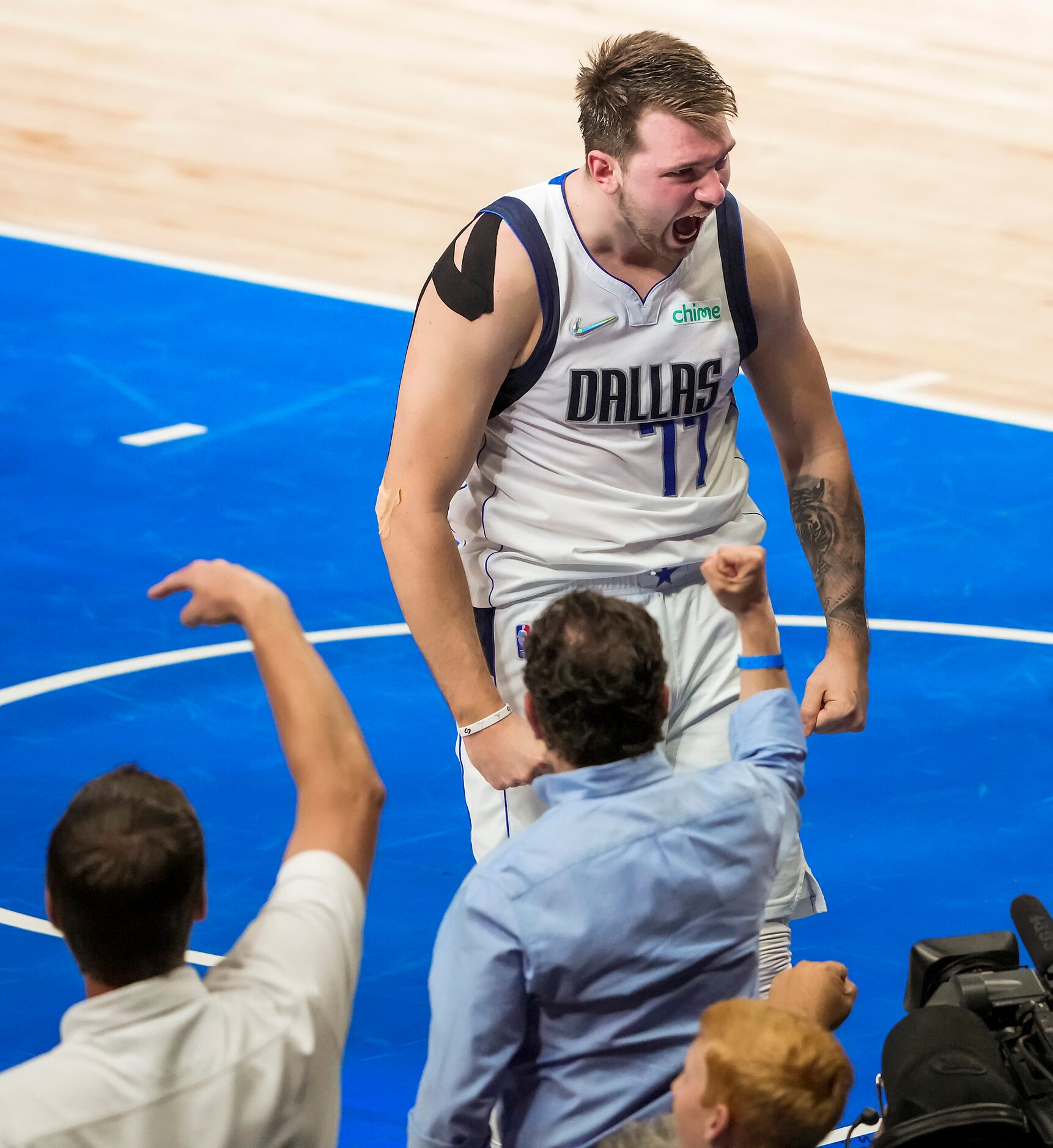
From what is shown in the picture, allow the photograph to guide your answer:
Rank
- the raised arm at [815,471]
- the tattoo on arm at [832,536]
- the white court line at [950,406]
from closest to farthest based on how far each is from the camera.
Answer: the raised arm at [815,471], the tattoo on arm at [832,536], the white court line at [950,406]

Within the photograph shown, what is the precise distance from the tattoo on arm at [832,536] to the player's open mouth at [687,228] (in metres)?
0.72

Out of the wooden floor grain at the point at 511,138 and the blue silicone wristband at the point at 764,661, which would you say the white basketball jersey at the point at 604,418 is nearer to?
the blue silicone wristband at the point at 764,661

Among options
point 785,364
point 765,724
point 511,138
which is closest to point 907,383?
point 511,138

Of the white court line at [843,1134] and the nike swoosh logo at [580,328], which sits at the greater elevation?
the nike swoosh logo at [580,328]

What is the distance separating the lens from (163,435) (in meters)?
8.40

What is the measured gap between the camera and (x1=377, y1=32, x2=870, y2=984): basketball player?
3.77 m

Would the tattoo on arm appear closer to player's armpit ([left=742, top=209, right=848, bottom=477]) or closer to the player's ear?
player's armpit ([left=742, top=209, right=848, bottom=477])

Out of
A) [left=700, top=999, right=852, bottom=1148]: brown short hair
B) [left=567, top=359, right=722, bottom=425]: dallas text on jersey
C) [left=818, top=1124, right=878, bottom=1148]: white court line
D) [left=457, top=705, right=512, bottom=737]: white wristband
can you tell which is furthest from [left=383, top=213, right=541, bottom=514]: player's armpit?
[left=818, top=1124, right=878, bottom=1148]: white court line

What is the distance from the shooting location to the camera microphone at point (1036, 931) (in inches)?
119

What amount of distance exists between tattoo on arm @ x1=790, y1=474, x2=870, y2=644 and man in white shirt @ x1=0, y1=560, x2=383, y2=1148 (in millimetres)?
1963

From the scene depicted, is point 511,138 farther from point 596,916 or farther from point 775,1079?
point 775,1079

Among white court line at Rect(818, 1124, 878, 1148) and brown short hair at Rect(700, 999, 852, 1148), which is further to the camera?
white court line at Rect(818, 1124, 878, 1148)

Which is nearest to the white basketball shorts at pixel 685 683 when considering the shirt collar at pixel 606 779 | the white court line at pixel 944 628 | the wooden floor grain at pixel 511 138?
the shirt collar at pixel 606 779

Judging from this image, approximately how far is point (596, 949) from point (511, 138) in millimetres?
9701
